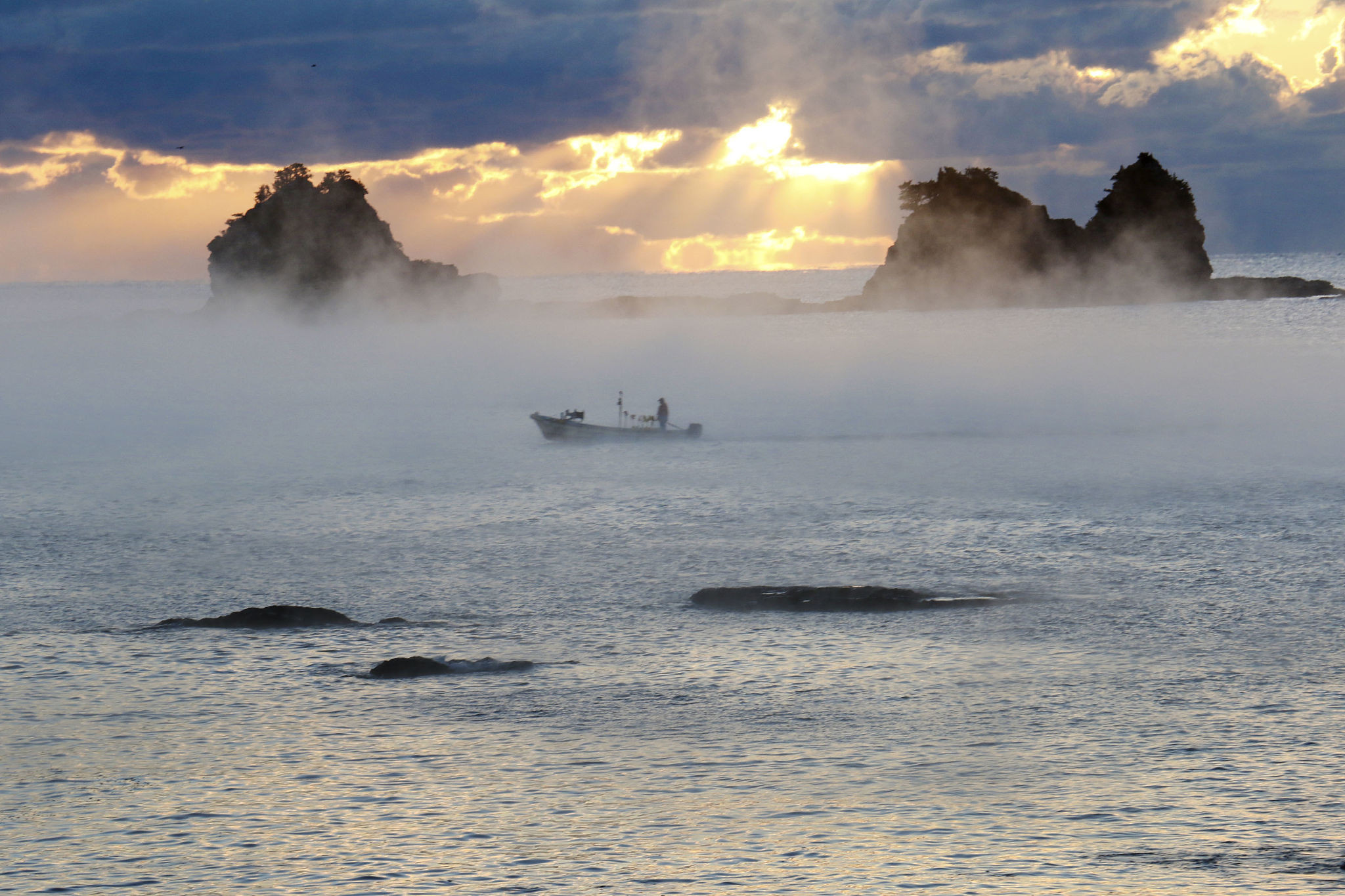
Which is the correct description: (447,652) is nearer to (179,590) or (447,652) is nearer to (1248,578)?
(179,590)

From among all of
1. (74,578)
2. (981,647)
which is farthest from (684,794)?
(74,578)

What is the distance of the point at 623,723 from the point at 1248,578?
75.2ft

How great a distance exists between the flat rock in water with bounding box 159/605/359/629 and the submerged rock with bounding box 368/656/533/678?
18.7 feet

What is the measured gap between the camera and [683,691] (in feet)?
94.7

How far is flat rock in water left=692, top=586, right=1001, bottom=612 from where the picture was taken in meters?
37.1

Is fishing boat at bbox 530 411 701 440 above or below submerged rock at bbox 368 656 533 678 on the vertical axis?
above

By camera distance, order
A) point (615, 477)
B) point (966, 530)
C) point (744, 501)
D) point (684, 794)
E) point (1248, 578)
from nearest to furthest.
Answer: point (684, 794) → point (1248, 578) → point (966, 530) → point (744, 501) → point (615, 477)

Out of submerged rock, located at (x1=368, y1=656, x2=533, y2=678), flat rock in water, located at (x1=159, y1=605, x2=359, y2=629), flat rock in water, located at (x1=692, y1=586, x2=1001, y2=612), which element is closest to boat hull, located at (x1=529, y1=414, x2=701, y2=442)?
flat rock in water, located at (x1=692, y1=586, x2=1001, y2=612)

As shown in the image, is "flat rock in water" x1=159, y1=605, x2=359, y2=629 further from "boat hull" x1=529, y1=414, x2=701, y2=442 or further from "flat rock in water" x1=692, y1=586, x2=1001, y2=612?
"boat hull" x1=529, y1=414, x2=701, y2=442

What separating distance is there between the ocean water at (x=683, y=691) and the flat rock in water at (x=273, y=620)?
887 mm

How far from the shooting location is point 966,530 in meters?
51.8

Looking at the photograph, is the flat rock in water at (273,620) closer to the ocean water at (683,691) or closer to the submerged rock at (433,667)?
the ocean water at (683,691)

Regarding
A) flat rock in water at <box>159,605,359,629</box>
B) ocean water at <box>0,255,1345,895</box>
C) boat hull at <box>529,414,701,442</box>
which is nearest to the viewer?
ocean water at <box>0,255,1345,895</box>

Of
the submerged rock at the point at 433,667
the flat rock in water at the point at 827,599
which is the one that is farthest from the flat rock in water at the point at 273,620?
the flat rock in water at the point at 827,599
